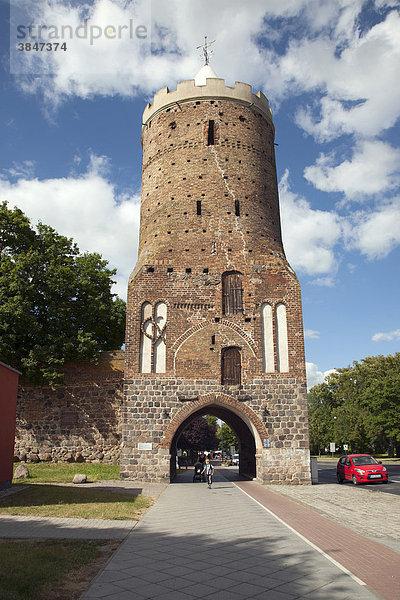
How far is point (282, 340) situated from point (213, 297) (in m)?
3.47

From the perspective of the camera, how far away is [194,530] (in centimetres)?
812

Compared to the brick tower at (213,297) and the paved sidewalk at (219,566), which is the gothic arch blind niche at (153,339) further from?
the paved sidewalk at (219,566)

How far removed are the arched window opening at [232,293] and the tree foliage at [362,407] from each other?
84.2 ft

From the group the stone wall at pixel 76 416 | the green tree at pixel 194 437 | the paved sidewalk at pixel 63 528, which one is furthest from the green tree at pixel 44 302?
the green tree at pixel 194 437

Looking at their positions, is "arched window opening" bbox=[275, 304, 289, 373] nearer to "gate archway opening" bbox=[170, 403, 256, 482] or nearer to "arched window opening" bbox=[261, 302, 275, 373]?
"arched window opening" bbox=[261, 302, 275, 373]

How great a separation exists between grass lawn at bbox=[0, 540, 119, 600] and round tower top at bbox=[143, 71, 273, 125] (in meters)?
20.8

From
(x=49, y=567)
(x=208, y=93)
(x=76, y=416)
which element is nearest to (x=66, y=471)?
(x=76, y=416)

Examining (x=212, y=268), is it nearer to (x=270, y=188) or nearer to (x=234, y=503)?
(x=270, y=188)

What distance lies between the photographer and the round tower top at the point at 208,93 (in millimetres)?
22109

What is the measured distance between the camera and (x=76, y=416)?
2036cm

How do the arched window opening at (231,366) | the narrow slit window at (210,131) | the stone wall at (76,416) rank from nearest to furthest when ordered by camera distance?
the arched window opening at (231,366) < the stone wall at (76,416) < the narrow slit window at (210,131)

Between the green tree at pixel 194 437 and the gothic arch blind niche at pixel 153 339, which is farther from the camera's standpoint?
the green tree at pixel 194 437

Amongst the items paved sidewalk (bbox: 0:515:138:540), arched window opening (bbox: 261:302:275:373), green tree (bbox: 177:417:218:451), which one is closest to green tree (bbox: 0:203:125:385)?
arched window opening (bbox: 261:302:275:373)

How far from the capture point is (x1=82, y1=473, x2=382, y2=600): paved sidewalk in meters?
4.63
